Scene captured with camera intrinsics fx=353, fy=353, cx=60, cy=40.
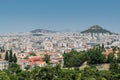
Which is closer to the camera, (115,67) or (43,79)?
(43,79)

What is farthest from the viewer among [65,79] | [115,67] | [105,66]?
[105,66]

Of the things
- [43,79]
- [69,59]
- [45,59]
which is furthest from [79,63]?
[43,79]

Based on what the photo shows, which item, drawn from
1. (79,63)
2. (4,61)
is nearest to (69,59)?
(79,63)

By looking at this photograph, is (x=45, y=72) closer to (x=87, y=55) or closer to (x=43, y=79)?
(x=43, y=79)

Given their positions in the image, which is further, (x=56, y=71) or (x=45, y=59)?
(x=45, y=59)

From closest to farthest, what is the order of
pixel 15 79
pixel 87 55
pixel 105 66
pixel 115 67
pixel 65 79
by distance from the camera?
1. pixel 65 79
2. pixel 15 79
3. pixel 115 67
4. pixel 105 66
5. pixel 87 55

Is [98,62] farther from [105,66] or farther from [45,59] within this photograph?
[45,59]

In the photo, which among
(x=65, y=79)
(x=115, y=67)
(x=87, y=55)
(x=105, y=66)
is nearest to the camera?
(x=65, y=79)

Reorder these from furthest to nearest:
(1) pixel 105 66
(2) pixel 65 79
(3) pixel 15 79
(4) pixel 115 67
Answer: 1. (1) pixel 105 66
2. (4) pixel 115 67
3. (3) pixel 15 79
4. (2) pixel 65 79
